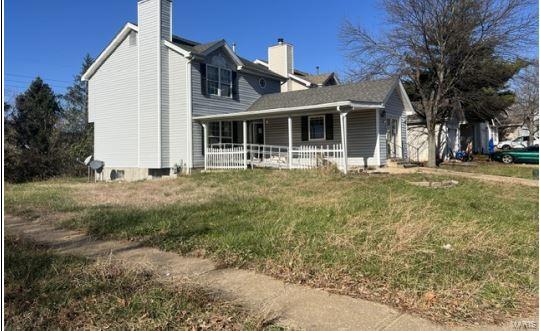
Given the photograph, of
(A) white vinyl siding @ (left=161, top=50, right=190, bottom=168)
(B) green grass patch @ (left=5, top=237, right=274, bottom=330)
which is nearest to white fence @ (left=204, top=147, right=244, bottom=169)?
(A) white vinyl siding @ (left=161, top=50, right=190, bottom=168)

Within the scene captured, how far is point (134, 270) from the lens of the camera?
4.82m

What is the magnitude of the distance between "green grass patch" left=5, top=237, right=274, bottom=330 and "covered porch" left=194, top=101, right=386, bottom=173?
1295 centimetres

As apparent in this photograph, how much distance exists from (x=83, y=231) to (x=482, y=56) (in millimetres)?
19950

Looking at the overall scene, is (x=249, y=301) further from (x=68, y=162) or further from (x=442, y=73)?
(x=68, y=162)

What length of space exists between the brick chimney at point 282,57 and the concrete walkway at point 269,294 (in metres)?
23.3

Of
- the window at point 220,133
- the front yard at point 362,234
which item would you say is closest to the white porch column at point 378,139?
the front yard at point 362,234

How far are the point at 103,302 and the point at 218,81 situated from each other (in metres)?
18.2

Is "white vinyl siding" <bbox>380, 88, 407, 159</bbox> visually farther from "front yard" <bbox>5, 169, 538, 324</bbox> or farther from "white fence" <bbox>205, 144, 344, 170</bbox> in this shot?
"front yard" <bbox>5, 169, 538, 324</bbox>

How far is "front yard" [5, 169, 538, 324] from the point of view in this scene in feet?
13.7

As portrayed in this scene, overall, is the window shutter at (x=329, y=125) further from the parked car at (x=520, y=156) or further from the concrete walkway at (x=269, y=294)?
the concrete walkway at (x=269, y=294)

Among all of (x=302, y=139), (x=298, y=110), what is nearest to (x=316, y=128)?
(x=302, y=139)

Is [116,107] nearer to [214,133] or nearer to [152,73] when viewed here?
[152,73]

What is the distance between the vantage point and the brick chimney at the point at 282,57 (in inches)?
1113

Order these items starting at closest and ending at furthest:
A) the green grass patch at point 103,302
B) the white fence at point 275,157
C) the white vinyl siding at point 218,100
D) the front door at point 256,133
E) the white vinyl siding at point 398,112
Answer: the green grass patch at point 103,302 < the white fence at point 275,157 < the white vinyl siding at point 218,100 < the white vinyl siding at point 398,112 < the front door at point 256,133
